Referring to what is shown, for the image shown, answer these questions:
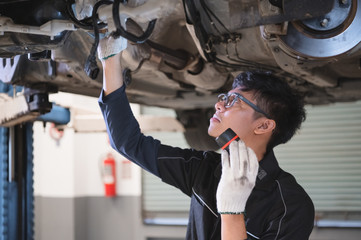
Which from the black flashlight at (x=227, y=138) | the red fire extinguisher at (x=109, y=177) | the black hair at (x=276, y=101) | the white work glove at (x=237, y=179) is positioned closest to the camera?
the white work glove at (x=237, y=179)

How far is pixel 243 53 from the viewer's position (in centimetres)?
198

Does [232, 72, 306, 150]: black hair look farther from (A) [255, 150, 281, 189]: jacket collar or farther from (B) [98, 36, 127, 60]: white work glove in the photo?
(B) [98, 36, 127, 60]: white work glove

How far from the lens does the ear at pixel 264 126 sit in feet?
4.74

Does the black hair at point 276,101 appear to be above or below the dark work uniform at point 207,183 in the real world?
above

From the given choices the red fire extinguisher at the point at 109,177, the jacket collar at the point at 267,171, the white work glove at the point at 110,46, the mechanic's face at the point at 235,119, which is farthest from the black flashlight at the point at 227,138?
the red fire extinguisher at the point at 109,177

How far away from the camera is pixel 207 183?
4.97 feet

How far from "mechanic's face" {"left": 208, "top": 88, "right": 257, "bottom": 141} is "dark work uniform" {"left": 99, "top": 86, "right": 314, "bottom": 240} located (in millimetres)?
124

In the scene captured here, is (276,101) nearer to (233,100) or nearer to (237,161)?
(233,100)

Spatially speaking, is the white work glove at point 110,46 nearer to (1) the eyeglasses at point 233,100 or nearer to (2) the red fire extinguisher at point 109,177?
(1) the eyeglasses at point 233,100

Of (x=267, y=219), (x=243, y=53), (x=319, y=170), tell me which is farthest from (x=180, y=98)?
(x=319, y=170)

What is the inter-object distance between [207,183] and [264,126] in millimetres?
264

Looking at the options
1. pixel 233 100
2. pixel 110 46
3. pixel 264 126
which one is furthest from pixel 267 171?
pixel 110 46

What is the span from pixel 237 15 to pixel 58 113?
1.71m

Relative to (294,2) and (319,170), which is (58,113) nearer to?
(294,2)
